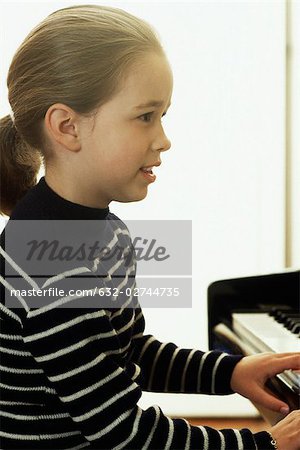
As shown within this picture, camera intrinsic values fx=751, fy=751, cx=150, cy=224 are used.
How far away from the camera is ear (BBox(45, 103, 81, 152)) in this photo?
0.95 m

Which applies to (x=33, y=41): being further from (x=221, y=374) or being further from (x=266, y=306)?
(x=266, y=306)

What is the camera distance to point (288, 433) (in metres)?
0.85

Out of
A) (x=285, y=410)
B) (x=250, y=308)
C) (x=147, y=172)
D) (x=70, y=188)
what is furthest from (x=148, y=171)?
(x=250, y=308)

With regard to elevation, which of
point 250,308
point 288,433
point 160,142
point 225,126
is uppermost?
point 225,126

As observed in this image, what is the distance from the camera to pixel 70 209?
0.95m

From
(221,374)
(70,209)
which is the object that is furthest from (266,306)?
(70,209)

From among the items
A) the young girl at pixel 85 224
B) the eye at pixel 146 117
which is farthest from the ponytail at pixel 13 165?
the eye at pixel 146 117

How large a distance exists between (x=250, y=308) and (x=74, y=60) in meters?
0.65

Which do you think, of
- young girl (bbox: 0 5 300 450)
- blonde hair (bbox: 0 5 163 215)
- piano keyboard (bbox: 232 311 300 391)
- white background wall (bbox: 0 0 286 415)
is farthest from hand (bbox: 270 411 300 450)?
white background wall (bbox: 0 0 286 415)

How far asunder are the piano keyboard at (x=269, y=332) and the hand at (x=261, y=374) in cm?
1

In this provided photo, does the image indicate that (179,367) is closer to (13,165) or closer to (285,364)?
(285,364)

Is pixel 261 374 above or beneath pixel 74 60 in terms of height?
beneath

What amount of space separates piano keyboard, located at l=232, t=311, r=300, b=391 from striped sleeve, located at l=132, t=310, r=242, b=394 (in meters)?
0.07

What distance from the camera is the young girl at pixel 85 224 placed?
0.86 m
